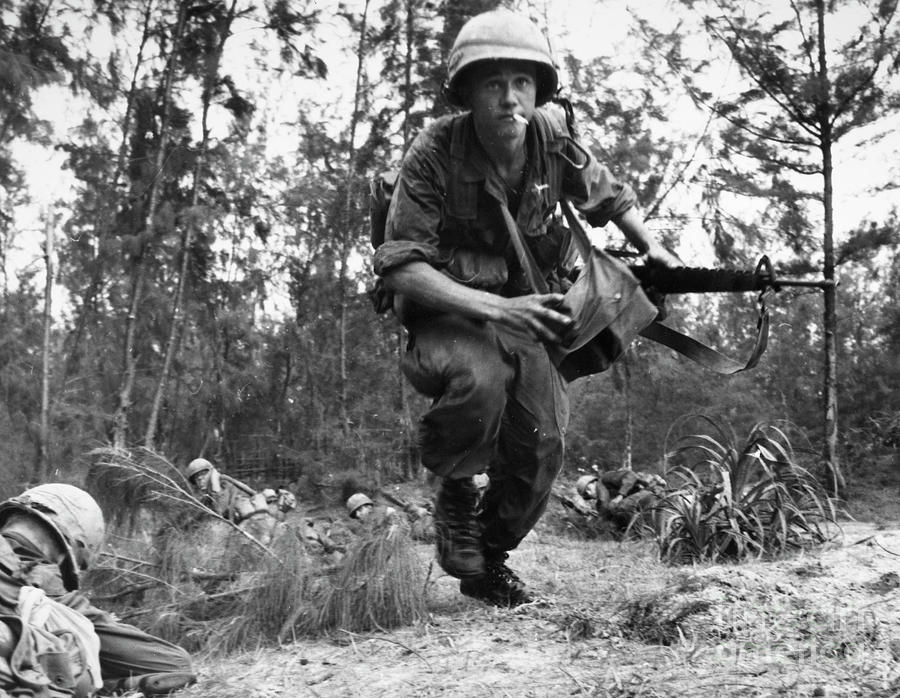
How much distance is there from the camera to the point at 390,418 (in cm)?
1227

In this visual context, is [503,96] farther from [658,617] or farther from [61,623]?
[61,623]

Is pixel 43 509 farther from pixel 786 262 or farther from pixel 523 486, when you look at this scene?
pixel 786 262

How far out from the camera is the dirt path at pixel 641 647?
227cm

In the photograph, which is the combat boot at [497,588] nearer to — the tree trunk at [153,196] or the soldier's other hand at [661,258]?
the soldier's other hand at [661,258]

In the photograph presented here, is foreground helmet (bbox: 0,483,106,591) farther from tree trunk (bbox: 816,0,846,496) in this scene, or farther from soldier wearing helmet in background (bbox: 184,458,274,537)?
tree trunk (bbox: 816,0,846,496)

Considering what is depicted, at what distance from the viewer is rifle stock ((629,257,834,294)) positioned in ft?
10.4

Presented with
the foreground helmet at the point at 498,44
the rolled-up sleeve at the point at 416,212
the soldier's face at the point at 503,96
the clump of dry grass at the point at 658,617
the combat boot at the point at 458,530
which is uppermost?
the foreground helmet at the point at 498,44

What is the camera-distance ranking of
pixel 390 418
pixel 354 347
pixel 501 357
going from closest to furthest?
1. pixel 501 357
2. pixel 390 418
3. pixel 354 347

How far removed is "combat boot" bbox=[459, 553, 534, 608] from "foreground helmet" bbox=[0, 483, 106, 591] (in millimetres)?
1410

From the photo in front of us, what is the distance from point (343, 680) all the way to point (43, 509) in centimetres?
116

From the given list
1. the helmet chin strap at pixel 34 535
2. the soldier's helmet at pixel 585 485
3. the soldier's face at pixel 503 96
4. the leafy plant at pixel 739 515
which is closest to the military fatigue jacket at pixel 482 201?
the soldier's face at pixel 503 96

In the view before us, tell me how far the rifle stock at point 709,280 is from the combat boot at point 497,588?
4.20 feet

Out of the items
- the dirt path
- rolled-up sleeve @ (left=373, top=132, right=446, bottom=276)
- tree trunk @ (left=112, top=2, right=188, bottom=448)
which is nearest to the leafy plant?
the dirt path

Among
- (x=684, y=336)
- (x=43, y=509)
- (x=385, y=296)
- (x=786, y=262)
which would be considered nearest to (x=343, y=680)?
(x=43, y=509)
